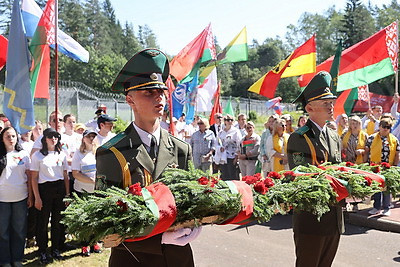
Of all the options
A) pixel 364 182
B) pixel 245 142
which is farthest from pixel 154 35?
pixel 364 182

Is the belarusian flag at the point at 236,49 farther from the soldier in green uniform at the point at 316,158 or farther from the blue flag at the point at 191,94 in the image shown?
the soldier in green uniform at the point at 316,158

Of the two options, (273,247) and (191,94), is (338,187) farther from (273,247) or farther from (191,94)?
(191,94)

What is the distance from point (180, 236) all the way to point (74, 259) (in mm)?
3983

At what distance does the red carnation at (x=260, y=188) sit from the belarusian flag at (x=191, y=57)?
26.2 feet

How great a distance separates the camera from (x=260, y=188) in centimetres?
257

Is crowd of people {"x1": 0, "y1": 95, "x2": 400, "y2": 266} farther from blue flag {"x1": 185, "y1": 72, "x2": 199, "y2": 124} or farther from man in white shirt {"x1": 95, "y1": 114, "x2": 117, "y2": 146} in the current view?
blue flag {"x1": 185, "y1": 72, "x2": 199, "y2": 124}

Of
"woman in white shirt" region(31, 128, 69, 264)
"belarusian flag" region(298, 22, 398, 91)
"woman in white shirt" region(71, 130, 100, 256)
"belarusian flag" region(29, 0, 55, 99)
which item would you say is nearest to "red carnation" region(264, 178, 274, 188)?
"woman in white shirt" region(71, 130, 100, 256)

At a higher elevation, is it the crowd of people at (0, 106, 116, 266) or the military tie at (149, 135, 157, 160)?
the military tie at (149, 135, 157, 160)

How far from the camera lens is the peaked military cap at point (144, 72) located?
256 cm

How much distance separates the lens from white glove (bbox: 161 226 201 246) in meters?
2.33

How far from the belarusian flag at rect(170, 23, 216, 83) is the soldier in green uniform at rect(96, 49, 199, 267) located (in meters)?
7.72

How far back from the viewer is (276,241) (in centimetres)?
655

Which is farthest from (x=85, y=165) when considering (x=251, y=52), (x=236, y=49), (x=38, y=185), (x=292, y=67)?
(x=251, y=52)

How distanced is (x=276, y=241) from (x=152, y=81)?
4.73 metres
